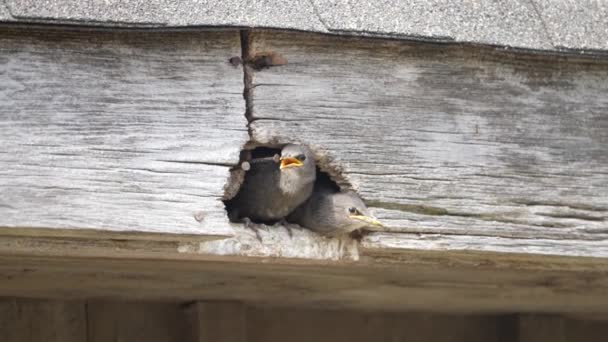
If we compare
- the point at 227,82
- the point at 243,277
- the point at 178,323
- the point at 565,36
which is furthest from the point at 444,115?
the point at 178,323

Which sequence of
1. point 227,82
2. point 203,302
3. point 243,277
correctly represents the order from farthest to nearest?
point 203,302 → point 243,277 → point 227,82

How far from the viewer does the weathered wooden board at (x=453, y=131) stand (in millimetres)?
2088

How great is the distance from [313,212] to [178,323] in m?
0.87

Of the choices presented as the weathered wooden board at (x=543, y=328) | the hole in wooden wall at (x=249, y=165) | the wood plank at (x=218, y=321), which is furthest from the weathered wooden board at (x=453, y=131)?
the weathered wooden board at (x=543, y=328)

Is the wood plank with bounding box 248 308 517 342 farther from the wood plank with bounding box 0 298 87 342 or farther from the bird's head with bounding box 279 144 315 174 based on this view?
the bird's head with bounding box 279 144 315 174

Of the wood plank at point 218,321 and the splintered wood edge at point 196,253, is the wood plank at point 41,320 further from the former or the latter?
the splintered wood edge at point 196,253

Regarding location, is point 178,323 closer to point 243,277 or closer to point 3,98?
point 243,277

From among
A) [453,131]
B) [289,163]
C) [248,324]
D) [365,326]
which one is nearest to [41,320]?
[248,324]

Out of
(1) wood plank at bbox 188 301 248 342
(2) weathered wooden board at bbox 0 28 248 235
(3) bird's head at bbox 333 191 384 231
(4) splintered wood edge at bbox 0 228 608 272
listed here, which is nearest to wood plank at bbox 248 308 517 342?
(1) wood plank at bbox 188 301 248 342

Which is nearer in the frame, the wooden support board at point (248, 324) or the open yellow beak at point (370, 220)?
the open yellow beak at point (370, 220)

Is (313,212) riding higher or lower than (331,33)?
lower

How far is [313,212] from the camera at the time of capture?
7.34 feet

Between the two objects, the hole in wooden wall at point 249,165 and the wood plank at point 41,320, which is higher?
the hole in wooden wall at point 249,165

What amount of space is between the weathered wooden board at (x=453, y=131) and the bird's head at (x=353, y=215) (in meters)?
0.02
